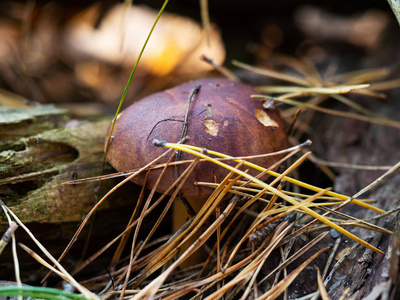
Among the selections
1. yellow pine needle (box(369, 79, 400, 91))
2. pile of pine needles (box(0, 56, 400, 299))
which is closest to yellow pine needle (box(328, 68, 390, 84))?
yellow pine needle (box(369, 79, 400, 91))

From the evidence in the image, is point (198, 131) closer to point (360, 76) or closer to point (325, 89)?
point (325, 89)

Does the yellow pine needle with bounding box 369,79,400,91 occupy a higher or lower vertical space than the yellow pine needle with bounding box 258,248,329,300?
higher

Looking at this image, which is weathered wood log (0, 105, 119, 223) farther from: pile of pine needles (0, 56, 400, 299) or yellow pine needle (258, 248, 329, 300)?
yellow pine needle (258, 248, 329, 300)

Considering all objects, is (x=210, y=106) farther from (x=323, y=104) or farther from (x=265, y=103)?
(x=323, y=104)

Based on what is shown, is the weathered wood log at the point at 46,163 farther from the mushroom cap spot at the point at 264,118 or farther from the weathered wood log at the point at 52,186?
the mushroom cap spot at the point at 264,118

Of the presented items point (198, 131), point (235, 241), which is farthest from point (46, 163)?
point (235, 241)

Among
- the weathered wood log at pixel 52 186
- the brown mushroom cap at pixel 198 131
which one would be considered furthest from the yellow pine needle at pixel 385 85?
the weathered wood log at pixel 52 186

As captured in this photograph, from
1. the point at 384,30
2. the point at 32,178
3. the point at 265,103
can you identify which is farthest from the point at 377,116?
the point at 32,178

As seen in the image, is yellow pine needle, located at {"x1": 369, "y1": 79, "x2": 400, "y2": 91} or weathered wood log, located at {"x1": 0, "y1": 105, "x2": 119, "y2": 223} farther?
yellow pine needle, located at {"x1": 369, "y1": 79, "x2": 400, "y2": 91}

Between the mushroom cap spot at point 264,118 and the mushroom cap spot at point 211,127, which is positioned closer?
the mushroom cap spot at point 211,127
